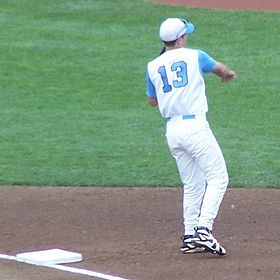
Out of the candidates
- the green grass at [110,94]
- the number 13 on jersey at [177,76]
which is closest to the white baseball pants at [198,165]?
the number 13 on jersey at [177,76]

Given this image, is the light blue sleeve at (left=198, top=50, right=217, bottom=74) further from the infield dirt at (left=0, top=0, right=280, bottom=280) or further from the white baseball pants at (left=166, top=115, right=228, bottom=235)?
the infield dirt at (left=0, top=0, right=280, bottom=280)

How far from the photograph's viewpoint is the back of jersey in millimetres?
8078

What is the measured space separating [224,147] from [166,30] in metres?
5.09

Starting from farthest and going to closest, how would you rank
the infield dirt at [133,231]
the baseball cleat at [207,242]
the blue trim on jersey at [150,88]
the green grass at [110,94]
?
the green grass at [110,94] → the blue trim on jersey at [150,88] → the baseball cleat at [207,242] → the infield dirt at [133,231]

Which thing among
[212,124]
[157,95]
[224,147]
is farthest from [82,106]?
[157,95]

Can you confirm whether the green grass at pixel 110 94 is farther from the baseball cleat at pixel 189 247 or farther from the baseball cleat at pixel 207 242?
the baseball cleat at pixel 207 242

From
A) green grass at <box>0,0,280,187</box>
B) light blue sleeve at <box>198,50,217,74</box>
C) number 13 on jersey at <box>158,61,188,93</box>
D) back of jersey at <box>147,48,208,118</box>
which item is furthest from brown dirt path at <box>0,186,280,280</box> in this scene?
light blue sleeve at <box>198,50,217,74</box>

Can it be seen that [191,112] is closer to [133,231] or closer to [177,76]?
[177,76]

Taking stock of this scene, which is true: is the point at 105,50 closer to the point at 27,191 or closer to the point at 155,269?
the point at 27,191

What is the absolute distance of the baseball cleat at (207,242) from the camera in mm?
8039

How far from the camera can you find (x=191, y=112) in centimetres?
808

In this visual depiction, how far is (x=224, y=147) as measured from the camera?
42.8 feet

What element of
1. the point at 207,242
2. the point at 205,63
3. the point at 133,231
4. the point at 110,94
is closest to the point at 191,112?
the point at 205,63

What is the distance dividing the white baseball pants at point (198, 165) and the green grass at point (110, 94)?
290cm
